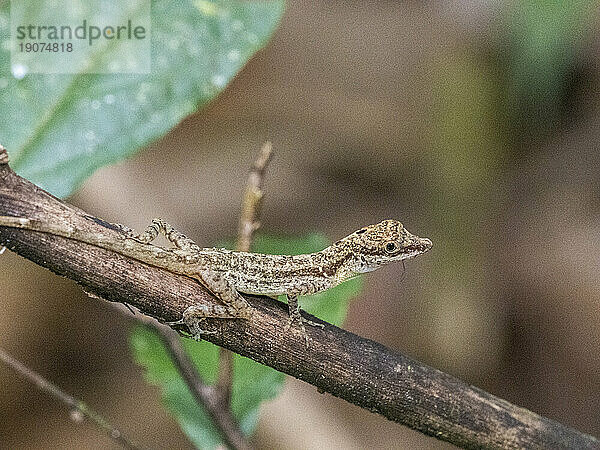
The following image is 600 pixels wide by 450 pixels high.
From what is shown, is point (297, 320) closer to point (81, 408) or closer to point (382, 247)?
point (81, 408)

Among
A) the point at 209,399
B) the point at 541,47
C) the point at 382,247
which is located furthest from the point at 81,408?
the point at 541,47

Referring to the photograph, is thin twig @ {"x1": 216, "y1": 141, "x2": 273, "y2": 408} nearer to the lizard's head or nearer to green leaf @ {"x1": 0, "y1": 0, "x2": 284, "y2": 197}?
green leaf @ {"x1": 0, "y1": 0, "x2": 284, "y2": 197}

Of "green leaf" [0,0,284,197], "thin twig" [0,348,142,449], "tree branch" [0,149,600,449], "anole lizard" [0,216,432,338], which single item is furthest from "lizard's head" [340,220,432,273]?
"thin twig" [0,348,142,449]

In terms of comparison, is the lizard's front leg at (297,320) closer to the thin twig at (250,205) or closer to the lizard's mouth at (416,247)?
the thin twig at (250,205)

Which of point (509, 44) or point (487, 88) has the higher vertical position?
point (509, 44)

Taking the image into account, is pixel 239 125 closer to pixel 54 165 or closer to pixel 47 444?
pixel 47 444

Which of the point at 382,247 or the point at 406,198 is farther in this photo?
the point at 406,198

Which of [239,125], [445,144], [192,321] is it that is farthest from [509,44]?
[192,321]
